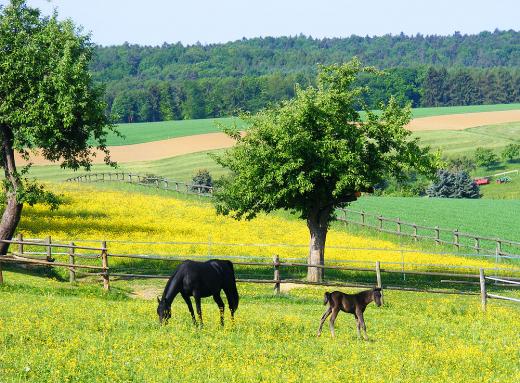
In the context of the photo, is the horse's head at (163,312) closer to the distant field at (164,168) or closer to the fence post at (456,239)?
the fence post at (456,239)

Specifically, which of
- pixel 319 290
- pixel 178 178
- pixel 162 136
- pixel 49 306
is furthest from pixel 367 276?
pixel 162 136

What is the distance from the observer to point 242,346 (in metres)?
18.2

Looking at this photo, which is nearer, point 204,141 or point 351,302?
point 351,302

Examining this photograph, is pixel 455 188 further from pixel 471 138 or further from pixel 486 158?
pixel 471 138

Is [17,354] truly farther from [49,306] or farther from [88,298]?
[88,298]

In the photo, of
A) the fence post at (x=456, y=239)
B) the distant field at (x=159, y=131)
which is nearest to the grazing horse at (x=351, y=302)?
the fence post at (x=456, y=239)

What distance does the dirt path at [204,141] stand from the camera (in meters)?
123

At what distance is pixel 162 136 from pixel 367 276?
350 ft

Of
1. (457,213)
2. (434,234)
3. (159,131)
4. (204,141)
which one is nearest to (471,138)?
(204,141)

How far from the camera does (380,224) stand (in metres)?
54.6

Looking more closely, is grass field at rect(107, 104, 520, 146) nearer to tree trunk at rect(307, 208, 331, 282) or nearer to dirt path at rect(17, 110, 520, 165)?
dirt path at rect(17, 110, 520, 165)

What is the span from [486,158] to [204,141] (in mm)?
46915

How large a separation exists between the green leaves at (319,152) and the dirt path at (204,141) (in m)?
72.5

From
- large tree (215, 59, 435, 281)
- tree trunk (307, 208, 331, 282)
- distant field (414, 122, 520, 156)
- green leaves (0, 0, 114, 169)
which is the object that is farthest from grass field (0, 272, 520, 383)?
distant field (414, 122, 520, 156)
